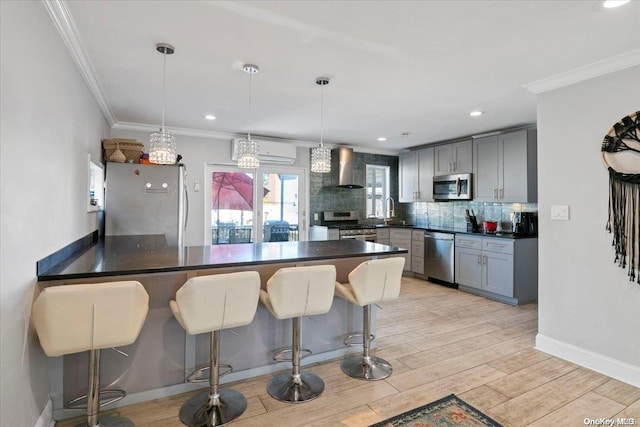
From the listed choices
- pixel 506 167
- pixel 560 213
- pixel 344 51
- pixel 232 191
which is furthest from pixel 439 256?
pixel 344 51

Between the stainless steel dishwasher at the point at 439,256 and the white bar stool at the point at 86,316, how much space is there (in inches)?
176

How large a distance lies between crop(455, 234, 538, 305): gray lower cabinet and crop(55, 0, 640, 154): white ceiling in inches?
66.4

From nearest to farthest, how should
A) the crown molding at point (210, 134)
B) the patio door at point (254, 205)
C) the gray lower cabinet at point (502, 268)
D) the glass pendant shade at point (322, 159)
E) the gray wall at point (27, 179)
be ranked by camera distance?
the gray wall at point (27, 179) → the glass pendant shade at point (322, 159) → the gray lower cabinet at point (502, 268) → the crown molding at point (210, 134) → the patio door at point (254, 205)

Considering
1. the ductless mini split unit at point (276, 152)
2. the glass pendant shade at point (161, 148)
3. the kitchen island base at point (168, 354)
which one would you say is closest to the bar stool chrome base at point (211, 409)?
the kitchen island base at point (168, 354)

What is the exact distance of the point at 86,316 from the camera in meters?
1.60

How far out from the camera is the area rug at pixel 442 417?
6.41 ft

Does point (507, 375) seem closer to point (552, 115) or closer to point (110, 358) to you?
point (552, 115)

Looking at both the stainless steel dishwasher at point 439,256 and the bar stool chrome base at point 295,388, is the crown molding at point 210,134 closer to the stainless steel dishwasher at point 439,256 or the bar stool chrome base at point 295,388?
the stainless steel dishwasher at point 439,256

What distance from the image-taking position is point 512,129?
15.2ft

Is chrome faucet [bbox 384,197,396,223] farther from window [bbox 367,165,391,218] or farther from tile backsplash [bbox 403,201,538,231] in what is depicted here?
tile backsplash [bbox 403,201,538,231]

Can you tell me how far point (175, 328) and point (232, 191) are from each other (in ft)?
10.7

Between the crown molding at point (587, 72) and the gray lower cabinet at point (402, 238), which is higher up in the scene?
the crown molding at point (587, 72)

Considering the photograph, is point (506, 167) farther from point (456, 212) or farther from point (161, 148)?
point (161, 148)

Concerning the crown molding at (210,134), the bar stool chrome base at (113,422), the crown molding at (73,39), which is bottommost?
the bar stool chrome base at (113,422)
